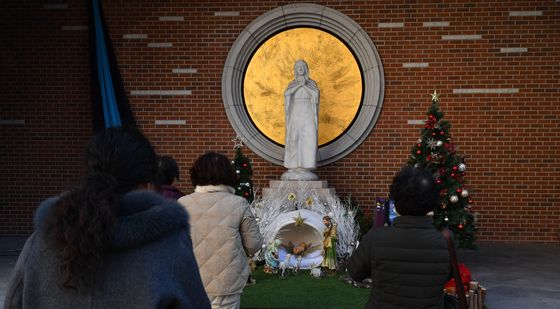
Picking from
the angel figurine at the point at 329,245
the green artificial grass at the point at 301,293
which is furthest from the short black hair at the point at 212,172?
the angel figurine at the point at 329,245

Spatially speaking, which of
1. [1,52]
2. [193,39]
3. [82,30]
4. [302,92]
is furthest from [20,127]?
[302,92]

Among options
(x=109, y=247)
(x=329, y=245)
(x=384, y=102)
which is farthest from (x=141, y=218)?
(x=384, y=102)

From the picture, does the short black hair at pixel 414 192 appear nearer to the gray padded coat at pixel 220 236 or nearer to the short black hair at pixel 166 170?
the gray padded coat at pixel 220 236

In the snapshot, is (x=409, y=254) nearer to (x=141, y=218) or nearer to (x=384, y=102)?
(x=141, y=218)

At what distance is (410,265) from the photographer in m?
2.34

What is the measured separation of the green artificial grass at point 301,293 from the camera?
5.23m

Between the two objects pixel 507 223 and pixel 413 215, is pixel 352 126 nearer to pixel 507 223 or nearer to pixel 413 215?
pixel 507 223

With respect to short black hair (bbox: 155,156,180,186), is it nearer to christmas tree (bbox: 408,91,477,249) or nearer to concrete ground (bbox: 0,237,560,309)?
concrete ground (bbox: 0,237,560,309)

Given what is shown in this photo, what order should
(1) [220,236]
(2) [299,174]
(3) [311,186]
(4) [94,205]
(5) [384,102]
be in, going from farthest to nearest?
(5) [384,102] → (2) [299,174] → (3) [311,186] → (1) [220,236] → (4) [94,205]

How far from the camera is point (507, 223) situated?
885 cm

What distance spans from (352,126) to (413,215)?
676 centimetres

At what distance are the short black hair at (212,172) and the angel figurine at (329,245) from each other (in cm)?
374

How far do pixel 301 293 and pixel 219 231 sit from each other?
3.04m

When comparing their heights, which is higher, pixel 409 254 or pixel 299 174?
pixel 409 254
